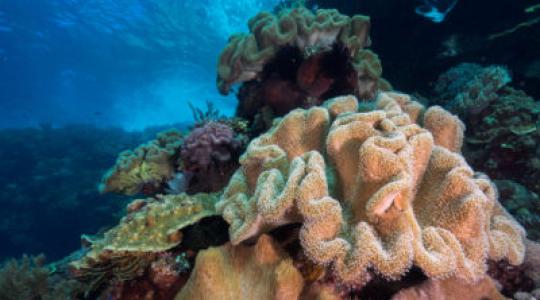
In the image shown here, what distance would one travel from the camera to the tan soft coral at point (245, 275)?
6.24 ft

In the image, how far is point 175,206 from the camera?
2.90 m

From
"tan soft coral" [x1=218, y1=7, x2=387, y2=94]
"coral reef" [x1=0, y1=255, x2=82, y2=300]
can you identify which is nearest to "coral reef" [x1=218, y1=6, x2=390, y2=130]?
"tan soft coral" [x1=218, y1=7, x2=387, y2=94]

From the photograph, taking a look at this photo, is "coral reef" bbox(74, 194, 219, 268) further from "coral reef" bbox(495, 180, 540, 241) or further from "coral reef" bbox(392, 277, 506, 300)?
"coral reef" bbox(495, 180, 540, 241)

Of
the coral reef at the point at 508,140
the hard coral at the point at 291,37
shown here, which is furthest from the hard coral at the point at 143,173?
the coral reef at the point at 508,140

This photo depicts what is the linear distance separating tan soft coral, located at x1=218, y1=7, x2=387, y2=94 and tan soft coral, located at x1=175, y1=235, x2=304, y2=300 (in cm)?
338

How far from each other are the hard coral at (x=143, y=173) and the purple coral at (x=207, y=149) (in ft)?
2.05

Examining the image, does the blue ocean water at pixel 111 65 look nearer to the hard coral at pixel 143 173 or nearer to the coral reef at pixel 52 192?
the coral reef at pixel 52 192

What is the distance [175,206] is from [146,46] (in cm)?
3639

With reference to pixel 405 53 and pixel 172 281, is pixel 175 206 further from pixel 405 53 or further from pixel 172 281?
pixel 405 53

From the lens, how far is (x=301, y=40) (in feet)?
16.2

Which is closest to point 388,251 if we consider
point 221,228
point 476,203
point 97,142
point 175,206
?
point 476,203

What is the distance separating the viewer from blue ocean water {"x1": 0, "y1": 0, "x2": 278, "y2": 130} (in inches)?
1077

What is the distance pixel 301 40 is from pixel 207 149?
2.44 m

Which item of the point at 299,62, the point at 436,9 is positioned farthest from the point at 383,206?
the point at 436,9
